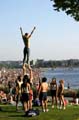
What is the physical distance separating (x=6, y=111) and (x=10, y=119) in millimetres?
2992

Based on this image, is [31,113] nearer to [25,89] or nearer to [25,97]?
[25,97]

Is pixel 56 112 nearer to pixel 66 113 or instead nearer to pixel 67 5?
pixel 66 113

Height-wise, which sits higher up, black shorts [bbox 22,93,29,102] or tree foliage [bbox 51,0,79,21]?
tree foliage [bbox 51,0,79,21]

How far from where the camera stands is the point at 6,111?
25047mm

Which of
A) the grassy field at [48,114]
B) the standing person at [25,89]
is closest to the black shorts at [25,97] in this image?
the standing person at [25,89]

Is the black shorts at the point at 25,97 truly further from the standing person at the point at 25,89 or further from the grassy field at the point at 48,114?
the grassy field at the point at 48,114

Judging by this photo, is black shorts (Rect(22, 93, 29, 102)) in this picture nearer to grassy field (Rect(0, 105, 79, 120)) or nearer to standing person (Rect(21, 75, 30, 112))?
standing person (Rect(21, 75, 30, 112))

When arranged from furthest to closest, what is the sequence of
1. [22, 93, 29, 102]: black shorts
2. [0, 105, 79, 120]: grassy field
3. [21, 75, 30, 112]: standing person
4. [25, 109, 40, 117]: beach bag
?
[22, 93, 29, 102]: black shorts
[21, 75, 30, 112]: standing person
[25, 109, 40, 117]: beach bag
[0, 105, 79, 120]: grassy field

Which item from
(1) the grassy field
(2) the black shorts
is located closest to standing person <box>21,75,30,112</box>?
(2) the black shorts

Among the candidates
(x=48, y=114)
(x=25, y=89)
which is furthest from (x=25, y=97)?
(x=48, y=114)

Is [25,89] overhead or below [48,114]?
overhead

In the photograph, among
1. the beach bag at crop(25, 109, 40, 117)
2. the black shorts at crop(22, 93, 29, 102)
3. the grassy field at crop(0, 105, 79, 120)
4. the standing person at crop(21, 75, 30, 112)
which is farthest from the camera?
the black shorts at crop(22, 93, 29, 102)

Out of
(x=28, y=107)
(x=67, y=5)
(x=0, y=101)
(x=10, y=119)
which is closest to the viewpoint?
(x=10, y=119)

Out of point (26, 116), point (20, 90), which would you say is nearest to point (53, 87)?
point (20, 90)
